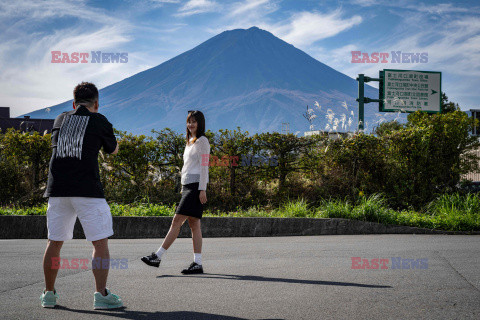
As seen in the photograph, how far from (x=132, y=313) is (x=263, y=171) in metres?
7.46

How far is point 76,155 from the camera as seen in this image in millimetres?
3475

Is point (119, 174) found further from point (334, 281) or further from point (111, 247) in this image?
point (334, 281)

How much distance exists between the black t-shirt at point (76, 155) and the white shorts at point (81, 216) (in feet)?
0.19

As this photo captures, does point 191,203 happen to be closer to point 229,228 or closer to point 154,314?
point 154,314

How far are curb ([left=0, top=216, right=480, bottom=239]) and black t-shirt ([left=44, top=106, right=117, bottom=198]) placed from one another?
5.35m

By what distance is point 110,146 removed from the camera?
366 centimetres

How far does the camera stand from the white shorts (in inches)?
136

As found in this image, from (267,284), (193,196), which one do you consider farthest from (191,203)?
(267,284)

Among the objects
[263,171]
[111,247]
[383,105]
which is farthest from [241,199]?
[383,105]

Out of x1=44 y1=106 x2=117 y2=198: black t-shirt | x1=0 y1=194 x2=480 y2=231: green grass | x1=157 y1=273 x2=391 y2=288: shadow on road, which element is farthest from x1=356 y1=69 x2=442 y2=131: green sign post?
x1=44 y1=106 x2=117 y2=198: black t-shirt

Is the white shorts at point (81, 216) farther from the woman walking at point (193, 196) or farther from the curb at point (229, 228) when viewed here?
→ the curb at point (229, 228)

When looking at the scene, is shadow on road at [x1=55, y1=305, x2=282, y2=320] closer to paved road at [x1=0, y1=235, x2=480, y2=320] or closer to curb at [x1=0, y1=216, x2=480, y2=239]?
paved road at [x1=0, y1=235, x2=480, y2=320]

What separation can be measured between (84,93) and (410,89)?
19.6m

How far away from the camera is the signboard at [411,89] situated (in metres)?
20.0
